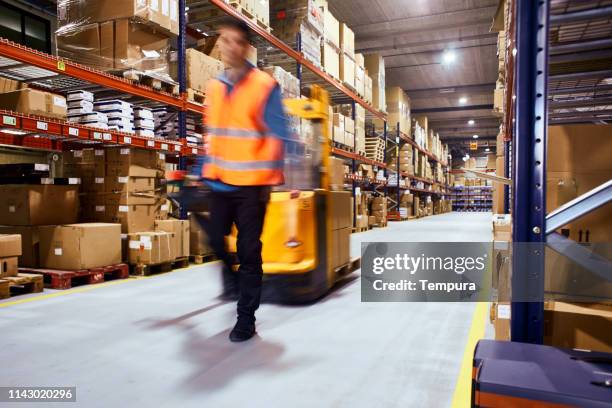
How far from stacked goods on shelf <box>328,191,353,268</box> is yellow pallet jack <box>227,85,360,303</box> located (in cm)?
16

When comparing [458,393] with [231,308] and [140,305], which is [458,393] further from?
[140,305]

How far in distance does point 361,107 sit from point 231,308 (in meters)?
10.3

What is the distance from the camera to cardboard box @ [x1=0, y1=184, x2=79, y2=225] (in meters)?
5.00

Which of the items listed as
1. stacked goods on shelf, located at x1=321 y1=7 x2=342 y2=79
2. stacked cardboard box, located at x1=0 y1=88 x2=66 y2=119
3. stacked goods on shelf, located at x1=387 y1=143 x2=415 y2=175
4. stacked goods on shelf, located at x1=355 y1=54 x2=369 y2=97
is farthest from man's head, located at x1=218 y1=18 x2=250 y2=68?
stacked goods on shelf, located at x1=387 y1=143 x2=415 y2=175

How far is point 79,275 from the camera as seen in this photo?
4.88 metres

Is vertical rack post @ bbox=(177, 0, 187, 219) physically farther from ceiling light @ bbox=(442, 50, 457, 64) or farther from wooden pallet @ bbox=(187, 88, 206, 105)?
ceiling light @ bbox=(442, 50, 457, 64)

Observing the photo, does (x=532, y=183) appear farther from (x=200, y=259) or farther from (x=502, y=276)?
(x=200, y=259)

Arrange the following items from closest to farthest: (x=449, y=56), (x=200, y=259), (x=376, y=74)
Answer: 1. (x=200, y=259)
2. (x=376, y=74)
3. (x=449, y=56)

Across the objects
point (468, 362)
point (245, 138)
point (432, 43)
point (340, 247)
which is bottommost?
point (468, 362)

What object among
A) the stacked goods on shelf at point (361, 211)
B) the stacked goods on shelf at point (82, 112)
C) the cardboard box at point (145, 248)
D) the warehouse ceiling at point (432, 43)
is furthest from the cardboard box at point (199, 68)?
the warehouse ceiling at point (432, 43)

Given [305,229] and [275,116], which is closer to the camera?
[275,116]

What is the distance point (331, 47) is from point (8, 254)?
8.33 m

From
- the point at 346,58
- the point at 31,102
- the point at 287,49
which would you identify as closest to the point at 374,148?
the point at 346,58

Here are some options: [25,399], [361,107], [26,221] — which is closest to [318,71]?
[361,107]
